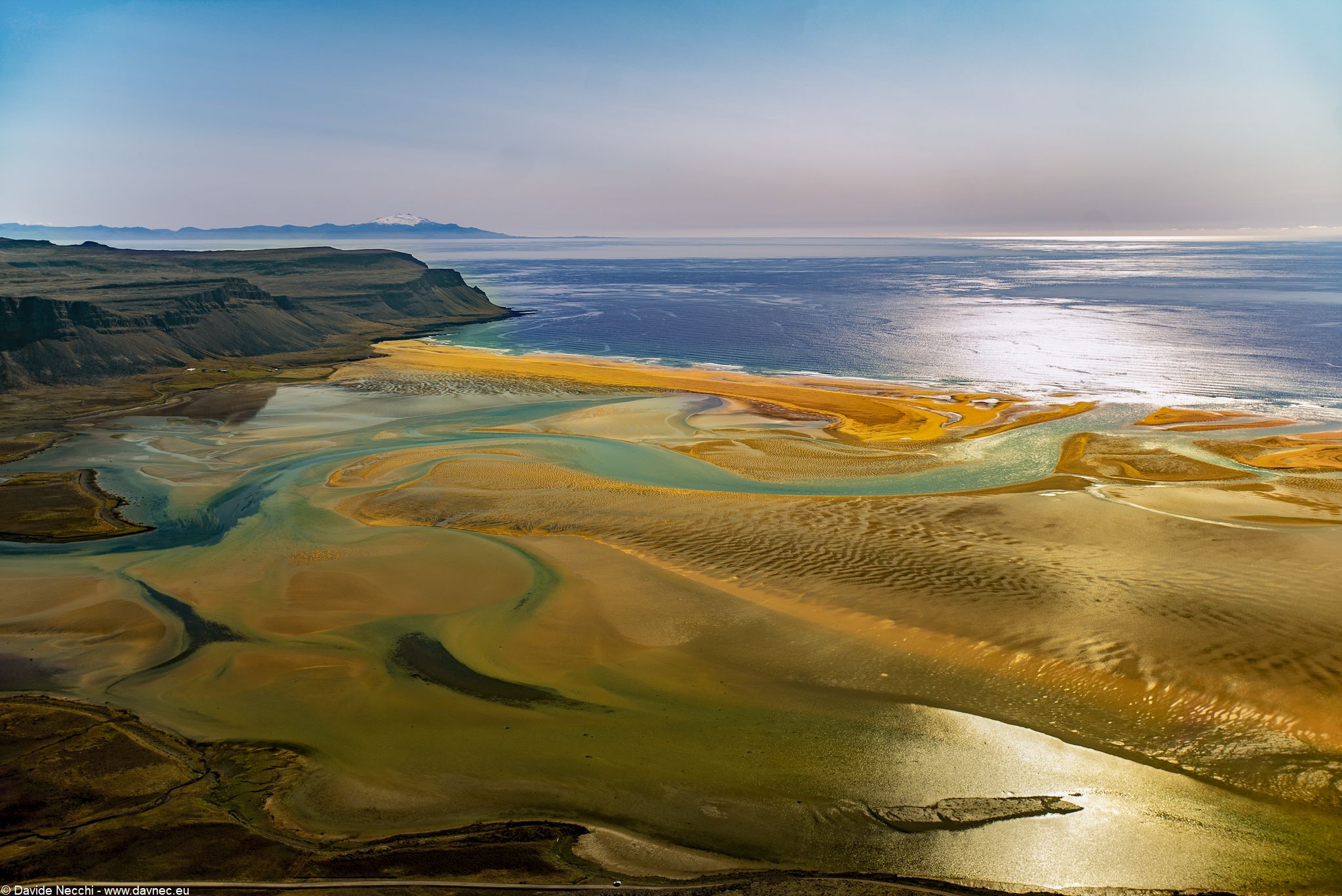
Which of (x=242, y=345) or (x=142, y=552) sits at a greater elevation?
(x=242, y=345)

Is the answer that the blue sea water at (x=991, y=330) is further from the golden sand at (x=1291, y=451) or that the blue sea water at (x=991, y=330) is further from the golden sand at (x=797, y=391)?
the golden sand at (x=1291, y=451)

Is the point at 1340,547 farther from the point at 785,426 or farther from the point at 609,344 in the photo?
the point at 609,344

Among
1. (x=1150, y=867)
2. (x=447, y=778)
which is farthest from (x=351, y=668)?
(x=1150, y=867)

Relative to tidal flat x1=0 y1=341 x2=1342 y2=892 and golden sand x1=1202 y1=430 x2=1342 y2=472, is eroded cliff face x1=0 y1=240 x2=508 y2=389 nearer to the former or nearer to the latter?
tidal flat x1=0 y1=341 x2=1342 y2=892

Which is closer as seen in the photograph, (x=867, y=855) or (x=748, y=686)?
(x=867, y=855)

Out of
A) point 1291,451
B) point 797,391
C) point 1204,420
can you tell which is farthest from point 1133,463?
point 797,391

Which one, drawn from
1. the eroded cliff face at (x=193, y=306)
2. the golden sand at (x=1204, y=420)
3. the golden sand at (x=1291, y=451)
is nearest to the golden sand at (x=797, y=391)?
the golden sand at (x=1204, y=420)

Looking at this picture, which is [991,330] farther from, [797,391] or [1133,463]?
[1133,463]
